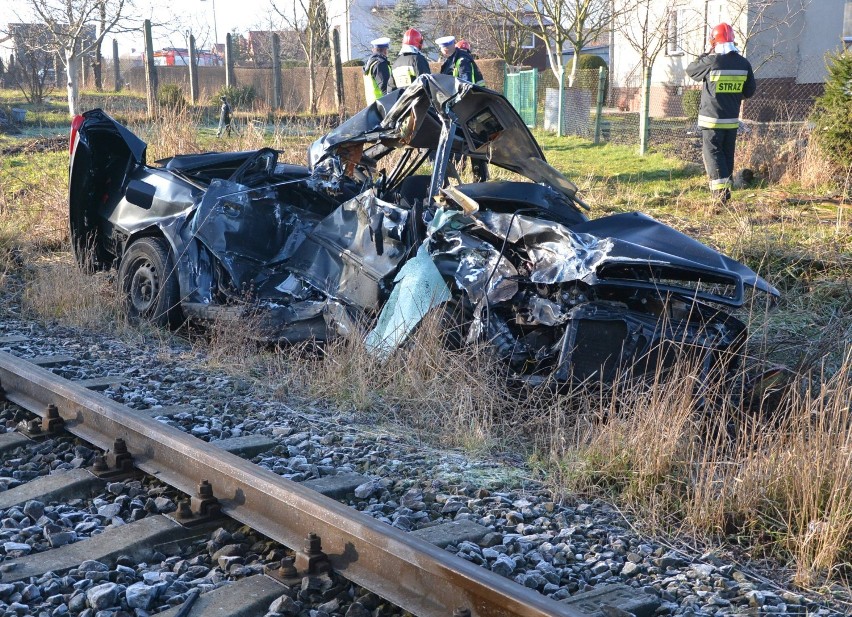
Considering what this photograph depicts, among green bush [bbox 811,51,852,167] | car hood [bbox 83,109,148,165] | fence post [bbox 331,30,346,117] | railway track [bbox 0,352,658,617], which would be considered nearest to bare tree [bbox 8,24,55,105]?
fence post [bbox 331,30,346,117]

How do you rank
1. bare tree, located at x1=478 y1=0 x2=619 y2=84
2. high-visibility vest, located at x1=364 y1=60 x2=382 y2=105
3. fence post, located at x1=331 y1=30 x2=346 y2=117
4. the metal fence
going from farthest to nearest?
bare tree, located at x1=478 y1=0 x2=619 y2=84 < fence post, located at x1=331 y1=30 x2=346 y2=117 < the metal fence < high-visibility vest, located at x1=364 y1=60 x2=382 y2=105

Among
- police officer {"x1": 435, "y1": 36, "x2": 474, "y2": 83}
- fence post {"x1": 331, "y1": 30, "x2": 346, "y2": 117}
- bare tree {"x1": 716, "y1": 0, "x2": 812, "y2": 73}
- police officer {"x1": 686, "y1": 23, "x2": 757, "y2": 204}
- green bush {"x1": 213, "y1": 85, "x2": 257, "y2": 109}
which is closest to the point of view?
police officer {"x1": 686, "y1": 23, "x2": 757, "y2": 204}

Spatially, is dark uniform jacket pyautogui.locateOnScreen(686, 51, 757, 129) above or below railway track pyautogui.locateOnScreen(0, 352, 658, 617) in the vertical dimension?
above

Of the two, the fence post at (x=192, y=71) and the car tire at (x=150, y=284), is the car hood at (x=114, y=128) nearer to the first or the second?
the car tire at (x=150, y=284)

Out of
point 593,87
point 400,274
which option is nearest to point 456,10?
point 593,87

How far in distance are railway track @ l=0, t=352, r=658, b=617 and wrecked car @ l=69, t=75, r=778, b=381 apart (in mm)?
1667

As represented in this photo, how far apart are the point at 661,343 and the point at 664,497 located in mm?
1062

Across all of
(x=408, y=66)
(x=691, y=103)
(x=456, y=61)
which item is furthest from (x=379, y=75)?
(x=691, y=103)

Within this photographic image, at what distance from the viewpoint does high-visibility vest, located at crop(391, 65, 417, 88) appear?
47.2 feet

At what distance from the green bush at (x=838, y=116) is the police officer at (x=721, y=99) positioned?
1.01 metres

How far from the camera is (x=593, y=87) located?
25031 mm

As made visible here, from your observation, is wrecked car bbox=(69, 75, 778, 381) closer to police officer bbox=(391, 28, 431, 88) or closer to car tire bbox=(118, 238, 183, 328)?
car tire bbox=(118, 238, 183, 328)

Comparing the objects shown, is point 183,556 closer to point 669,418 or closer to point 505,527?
point 505,527

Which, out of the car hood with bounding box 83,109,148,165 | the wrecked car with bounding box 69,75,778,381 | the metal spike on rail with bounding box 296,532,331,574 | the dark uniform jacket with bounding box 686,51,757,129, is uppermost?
Answer: the dark uniform jacket with bounding box 686,51,757,129
